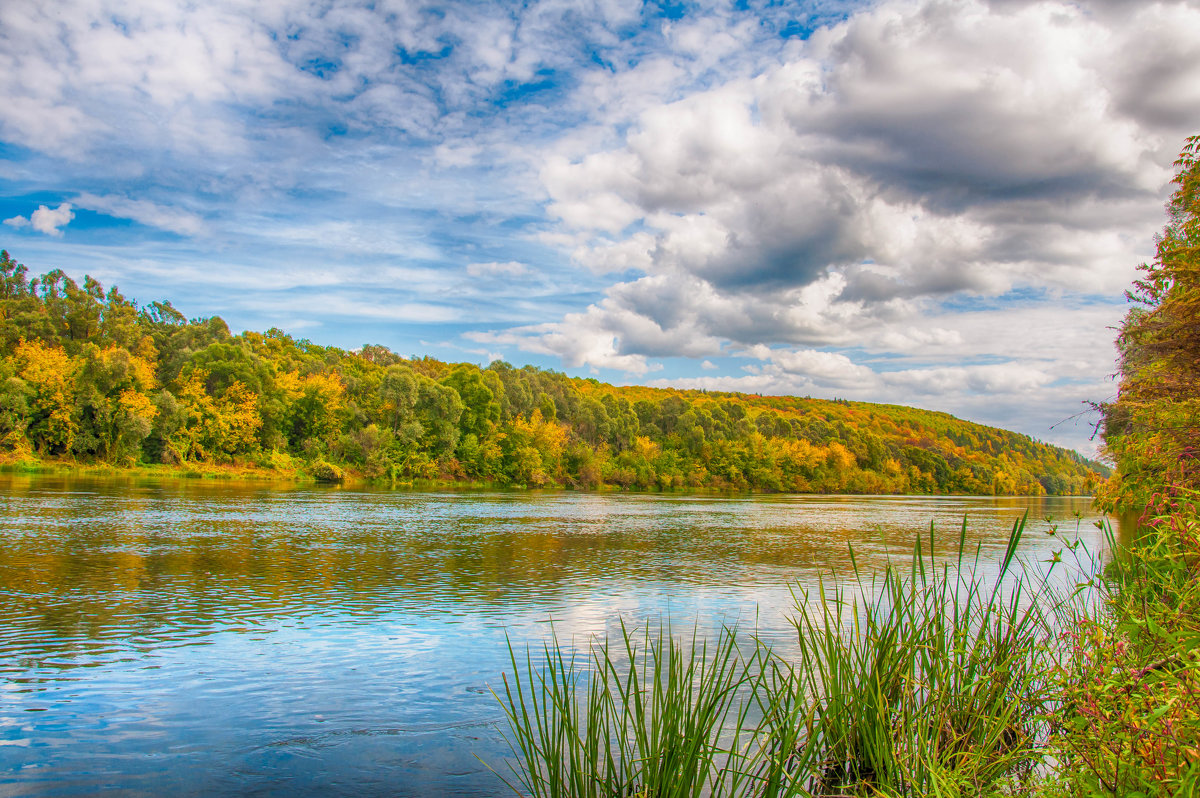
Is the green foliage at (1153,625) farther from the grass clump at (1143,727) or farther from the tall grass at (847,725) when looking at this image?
the tall grass at (847,725)

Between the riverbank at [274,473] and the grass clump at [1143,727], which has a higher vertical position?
the grass clump at [1143,727]

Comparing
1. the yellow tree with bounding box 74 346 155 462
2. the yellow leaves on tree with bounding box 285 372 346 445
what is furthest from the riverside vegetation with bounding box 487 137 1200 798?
the yellow leaves on tree with bounding box 285 372 346 445

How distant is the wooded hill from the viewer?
216 feet

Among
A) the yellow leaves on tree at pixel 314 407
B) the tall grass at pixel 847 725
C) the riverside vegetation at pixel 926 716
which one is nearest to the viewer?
the riverside vegetation at pixel 926 716

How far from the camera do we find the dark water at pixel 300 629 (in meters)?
7.08

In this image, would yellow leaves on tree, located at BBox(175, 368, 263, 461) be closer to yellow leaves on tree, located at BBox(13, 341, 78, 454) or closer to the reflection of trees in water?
yellow leaves on tree, located at BBox(13, 341, 78, 454)

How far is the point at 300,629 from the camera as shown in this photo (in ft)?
40.7

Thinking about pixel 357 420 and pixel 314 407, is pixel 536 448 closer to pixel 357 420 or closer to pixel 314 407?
pixel 357 420

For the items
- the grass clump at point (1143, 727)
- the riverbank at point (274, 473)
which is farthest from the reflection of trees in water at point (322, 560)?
the riverbank at point (274, 473)

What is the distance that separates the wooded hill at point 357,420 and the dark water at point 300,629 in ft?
141

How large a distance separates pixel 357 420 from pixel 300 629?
252 feet

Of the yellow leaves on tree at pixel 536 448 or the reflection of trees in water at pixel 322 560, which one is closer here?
the reflection of trees in water at pixel 322 560

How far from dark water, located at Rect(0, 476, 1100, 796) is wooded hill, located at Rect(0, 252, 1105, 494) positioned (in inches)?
1696

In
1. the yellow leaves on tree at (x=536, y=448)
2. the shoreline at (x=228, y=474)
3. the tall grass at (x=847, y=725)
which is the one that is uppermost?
the yellow leaves on tree at (x=536, y=448)
